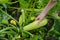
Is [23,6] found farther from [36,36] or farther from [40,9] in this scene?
[36,36]

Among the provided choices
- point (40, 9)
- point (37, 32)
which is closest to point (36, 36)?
point (37, 32)

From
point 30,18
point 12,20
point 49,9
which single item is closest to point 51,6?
point 49,9

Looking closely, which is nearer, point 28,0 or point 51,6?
point 51,6

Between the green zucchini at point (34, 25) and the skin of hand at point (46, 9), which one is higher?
the skin of hand at point (46, 9)

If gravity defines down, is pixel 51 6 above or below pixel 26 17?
above

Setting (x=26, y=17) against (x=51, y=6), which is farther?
(x=26, y=17)

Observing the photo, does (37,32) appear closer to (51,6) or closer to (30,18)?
(30,18)

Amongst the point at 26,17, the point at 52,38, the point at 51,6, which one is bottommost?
the point at 52,38

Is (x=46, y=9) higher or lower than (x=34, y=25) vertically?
higher

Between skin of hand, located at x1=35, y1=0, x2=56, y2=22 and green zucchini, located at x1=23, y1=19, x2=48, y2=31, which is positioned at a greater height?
skin of hand, located at x1=35, y1=0, x2=56, y2=22
